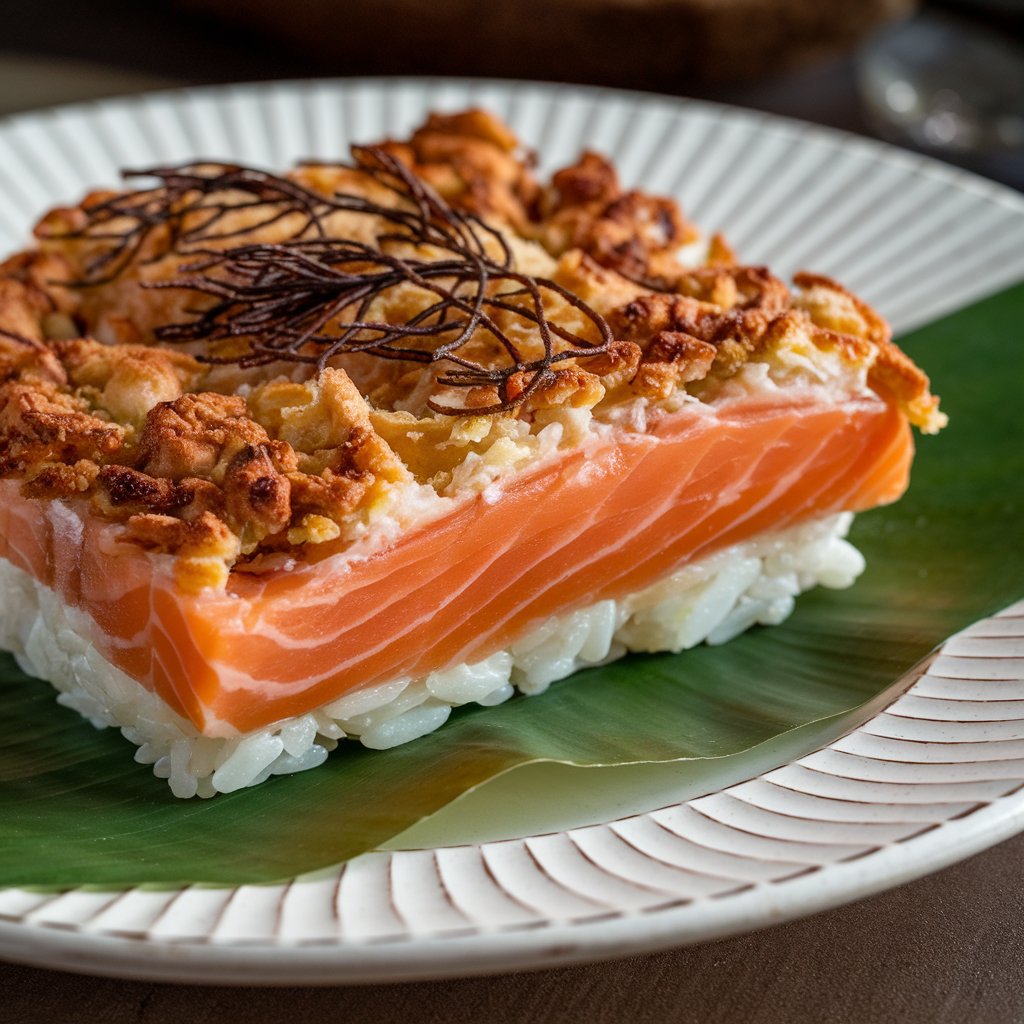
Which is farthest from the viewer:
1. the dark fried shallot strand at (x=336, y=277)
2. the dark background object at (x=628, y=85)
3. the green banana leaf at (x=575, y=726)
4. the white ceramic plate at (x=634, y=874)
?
the dark fried shallot strand at (x=336, y=277)

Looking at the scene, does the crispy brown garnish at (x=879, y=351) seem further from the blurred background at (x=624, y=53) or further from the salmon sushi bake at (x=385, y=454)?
the blurred background at (x=624, y=53)

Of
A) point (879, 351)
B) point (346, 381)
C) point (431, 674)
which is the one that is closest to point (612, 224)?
point (879, 351)

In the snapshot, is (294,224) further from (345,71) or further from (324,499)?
(345,71)

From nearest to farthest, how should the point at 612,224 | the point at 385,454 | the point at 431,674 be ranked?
1. the point at 385,454
2. the point at 431,674
3. the point at 612,224

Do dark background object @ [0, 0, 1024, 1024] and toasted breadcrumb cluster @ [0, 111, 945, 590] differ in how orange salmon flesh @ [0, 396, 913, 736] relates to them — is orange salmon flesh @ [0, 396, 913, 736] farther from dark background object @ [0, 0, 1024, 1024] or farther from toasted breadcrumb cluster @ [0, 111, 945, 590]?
dark background object @ [0, 0, 1024, 1024]

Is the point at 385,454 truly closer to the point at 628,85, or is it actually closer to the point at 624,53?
the point at 624,53

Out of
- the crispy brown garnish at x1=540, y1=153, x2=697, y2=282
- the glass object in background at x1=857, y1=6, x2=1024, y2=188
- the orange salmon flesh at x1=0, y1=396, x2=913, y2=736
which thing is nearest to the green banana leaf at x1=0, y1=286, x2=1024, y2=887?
the orange salmon flesh at x1=0, y1=396, x2=913, y2=736

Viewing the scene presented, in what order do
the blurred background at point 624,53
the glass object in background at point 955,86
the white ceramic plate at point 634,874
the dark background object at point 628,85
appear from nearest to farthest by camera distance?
1. the white ceramic plate at point 634,874
2. the dark background object at point 628,85
3. the blurred background at point 624,53
4. the glass object in background at point 955,86

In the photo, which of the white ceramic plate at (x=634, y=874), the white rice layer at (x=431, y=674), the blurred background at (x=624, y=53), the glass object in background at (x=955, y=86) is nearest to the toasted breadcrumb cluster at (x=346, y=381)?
the white rice layer at (x=431, y=674)
